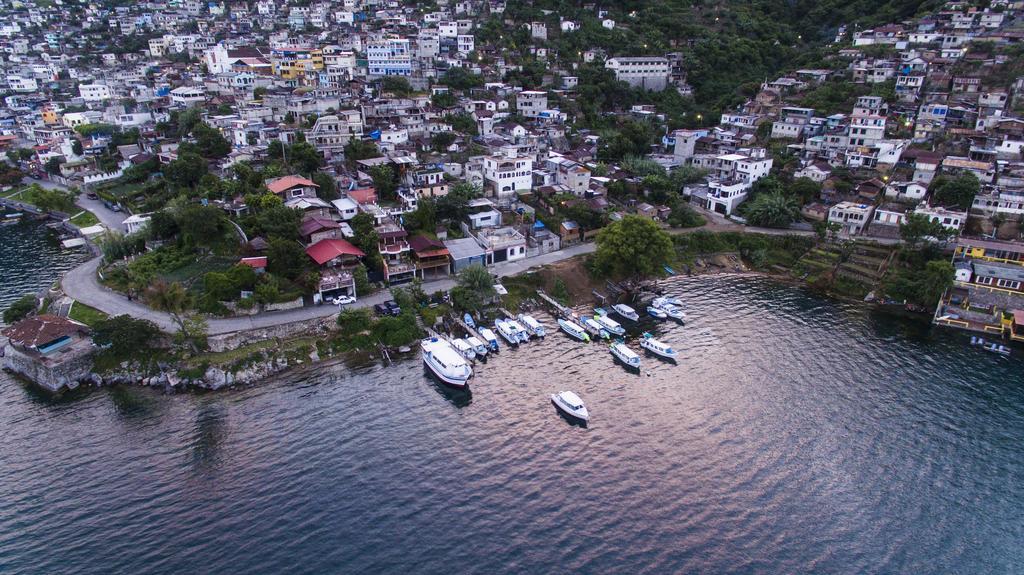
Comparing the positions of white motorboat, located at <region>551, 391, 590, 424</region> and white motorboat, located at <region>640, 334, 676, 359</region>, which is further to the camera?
white motorboat, located at <region>640, 334, 676, 359</region>

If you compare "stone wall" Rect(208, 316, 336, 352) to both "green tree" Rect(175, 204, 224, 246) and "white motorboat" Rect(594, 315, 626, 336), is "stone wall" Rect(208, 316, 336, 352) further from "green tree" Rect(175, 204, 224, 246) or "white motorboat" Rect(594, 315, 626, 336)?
"white motorboat" Rect(594, 315, 626, 336)

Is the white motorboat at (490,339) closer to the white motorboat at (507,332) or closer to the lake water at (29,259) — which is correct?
the white motorboat at (507,332)

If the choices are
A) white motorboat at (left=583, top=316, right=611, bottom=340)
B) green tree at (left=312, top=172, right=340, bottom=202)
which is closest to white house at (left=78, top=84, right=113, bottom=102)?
green tree at (left=312, top=172, right=340, bottom=202)

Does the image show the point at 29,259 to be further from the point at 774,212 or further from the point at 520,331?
the point at 774,212

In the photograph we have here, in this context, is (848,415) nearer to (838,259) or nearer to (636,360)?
(636,360)

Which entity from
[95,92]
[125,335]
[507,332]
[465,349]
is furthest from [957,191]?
[95,92]

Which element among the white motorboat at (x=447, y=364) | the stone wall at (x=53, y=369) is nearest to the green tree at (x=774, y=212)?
the white motorboat at (x=447, y=364)
